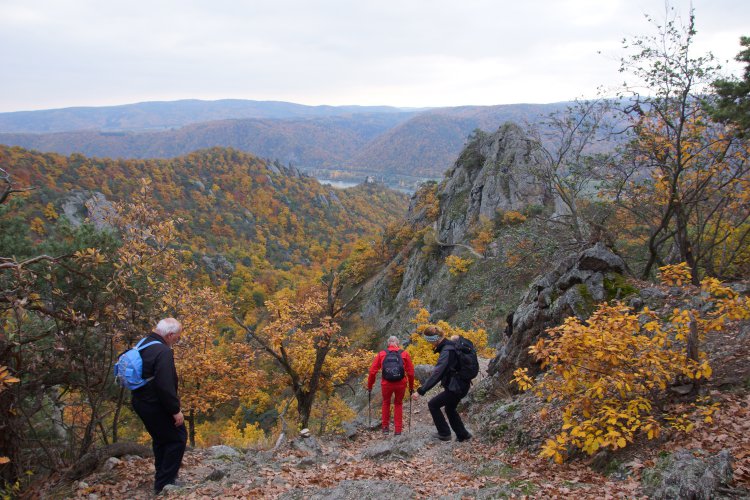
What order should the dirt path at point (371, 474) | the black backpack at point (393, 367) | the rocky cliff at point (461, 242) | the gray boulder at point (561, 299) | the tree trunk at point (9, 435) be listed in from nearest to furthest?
the dirt path at point (371, 474) < the tree trunk at point (9, 435) < the black backpack at point (393, 367) < the gray boulder at point (561, 299) < the rocky cliff at point (461, 242)

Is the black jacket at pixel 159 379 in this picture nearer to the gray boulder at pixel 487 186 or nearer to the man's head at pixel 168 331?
the man's head at pixel 168 331

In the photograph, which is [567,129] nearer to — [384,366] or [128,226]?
[384,366]

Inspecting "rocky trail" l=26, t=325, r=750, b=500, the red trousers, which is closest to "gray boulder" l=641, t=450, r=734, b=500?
"rocky trail" l=26, t=325, r=750, b=500

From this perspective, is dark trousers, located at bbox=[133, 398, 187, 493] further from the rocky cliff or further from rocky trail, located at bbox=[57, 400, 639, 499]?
the rocky cliff

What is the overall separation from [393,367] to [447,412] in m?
1.26

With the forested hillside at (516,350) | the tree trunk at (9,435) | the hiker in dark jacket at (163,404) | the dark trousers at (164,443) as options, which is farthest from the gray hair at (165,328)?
the tree trunk at (9,435)

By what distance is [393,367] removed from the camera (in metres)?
8.29

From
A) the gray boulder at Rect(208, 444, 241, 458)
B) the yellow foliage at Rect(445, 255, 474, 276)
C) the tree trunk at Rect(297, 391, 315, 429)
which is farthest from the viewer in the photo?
the yellow foliage at Rect(445, 255, 474, 276)

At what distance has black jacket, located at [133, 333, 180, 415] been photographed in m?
5.30

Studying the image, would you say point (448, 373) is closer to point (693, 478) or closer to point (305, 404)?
point (693, 478)

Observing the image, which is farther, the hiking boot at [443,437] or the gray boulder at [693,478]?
the hiking boot at [443,437]

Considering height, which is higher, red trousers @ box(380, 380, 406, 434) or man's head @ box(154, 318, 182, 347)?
man's head @ box(154, 318, 182, 347)

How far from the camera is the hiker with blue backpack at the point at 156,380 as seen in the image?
530 centimetres

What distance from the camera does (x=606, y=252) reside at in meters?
10.1
